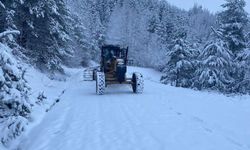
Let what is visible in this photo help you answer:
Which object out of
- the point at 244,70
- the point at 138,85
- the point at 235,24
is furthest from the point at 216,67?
the point at 138,85

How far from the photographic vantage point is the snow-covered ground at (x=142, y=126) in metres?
7.80

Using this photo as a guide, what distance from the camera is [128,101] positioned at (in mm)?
13906

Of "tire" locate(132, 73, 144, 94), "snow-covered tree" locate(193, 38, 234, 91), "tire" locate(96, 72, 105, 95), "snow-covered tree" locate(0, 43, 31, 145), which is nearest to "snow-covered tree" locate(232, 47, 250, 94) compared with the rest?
"snow-covered tree" locate(193, 38, 234, 91)

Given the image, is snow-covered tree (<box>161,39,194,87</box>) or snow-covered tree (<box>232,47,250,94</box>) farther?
snow-covered tree (<box>161,39,194,87</box>)

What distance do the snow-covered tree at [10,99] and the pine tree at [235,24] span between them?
2192cm

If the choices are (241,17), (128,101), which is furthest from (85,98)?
(241,17)

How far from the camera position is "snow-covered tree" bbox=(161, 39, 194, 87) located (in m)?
34.4

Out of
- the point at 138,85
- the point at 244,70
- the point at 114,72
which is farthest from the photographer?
the point at 244,70

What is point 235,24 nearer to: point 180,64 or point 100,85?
point 180,64

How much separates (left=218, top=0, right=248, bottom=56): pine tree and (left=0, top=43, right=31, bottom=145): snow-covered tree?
21.9m

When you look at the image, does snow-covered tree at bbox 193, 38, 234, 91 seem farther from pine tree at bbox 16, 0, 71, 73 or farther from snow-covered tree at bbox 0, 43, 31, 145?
snow-covered tree at bbox 0, 43, 31, 145

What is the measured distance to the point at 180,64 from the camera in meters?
34.1

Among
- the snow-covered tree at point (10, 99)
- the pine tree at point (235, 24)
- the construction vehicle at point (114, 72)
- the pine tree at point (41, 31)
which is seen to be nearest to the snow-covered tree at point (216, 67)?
the pine tree at point (235, 24)

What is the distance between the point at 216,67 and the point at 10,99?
20807 mm
